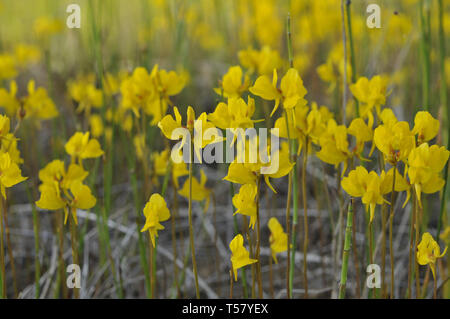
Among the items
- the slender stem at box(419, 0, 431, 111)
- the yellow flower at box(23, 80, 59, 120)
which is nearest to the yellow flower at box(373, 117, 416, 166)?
the slender stem at box(419, 0, 431, 111)

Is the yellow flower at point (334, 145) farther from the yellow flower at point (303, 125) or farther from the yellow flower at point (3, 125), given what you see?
the yellow flower at point (3, 125)

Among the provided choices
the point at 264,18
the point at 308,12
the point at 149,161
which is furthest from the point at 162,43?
the point at 149,161

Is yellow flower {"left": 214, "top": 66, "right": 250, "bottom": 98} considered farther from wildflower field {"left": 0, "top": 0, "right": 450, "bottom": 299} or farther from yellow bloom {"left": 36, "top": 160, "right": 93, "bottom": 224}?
yellow bloom {"left": 36, "top": 160, "right": 93, "bottom": 224}

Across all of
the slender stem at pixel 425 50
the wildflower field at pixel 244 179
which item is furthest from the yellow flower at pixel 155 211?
the slender stem at pixel 425 50

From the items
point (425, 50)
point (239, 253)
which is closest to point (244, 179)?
point (239, 253)

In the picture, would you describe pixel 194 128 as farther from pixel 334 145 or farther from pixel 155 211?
pixel 334 145
